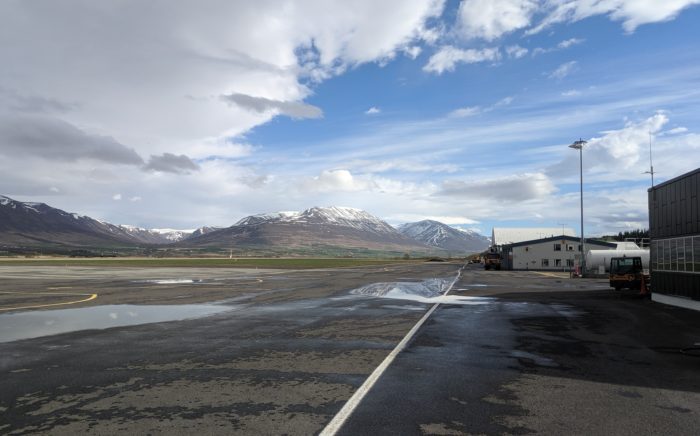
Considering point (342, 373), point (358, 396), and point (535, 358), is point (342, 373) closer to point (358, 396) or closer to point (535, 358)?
point (358, 396)

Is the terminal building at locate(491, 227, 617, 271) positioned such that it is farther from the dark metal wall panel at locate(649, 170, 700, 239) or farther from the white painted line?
the white painted line

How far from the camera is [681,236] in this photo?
23328 mm

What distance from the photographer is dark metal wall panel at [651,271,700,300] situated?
71.5ft

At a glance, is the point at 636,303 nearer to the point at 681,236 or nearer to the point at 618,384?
the point at 681,236

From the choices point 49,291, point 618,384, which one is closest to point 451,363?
point 618,384

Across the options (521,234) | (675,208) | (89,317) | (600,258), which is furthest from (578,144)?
(521,234)

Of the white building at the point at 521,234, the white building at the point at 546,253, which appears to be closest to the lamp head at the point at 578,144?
the white building at the point at 546,253

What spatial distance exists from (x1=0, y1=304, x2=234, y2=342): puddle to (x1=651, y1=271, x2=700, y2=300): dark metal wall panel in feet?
65.3

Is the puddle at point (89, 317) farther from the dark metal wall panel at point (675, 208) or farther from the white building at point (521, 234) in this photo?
the white building at point (521, 234)

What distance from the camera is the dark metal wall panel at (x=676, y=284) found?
21.8 metres

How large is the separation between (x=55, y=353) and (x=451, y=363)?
27.8 feet

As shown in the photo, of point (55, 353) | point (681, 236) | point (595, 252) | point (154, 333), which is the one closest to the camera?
point (55, 353)

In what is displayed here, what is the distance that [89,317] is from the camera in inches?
666

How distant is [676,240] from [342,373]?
21.8 m
